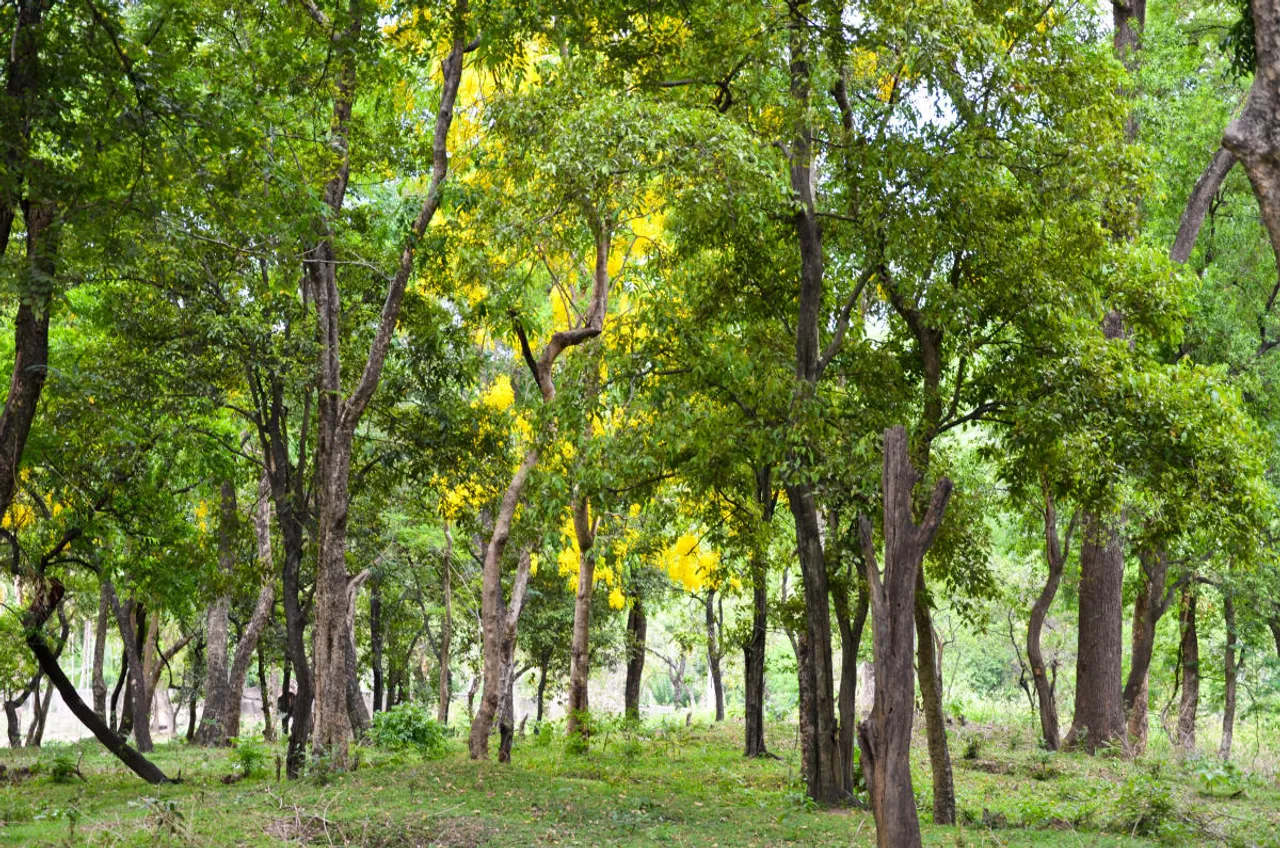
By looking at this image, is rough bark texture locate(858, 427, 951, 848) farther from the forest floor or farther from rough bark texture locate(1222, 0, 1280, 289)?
rough bark texture locate(1222, 0, 1280, 289)

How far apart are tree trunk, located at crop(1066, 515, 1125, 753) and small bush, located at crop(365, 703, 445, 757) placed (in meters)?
10.5

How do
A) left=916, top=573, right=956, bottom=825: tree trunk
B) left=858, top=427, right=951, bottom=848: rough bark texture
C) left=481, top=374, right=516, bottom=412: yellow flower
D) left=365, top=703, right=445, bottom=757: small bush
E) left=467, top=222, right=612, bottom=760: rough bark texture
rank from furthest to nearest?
left=481, top=374, right=516, bottom=412: yellow flower
left=365, top=703, right=445, bottom=757: small bush
left=467, top=222, right=612, bottom=760: rough bark texture
left=916, top=573, right=956, bottom=825: tree trunk
left=858, top=427, right=951, bottom=848: rough bark texture

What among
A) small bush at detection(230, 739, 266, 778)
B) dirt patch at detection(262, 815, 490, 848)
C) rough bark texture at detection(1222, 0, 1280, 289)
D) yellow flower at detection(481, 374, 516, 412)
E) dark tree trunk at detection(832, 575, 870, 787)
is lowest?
small bush at detection(230, 739, 266, 778)

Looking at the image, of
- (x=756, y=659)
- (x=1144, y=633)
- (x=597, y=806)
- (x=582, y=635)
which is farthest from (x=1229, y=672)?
(x=597, y=806)

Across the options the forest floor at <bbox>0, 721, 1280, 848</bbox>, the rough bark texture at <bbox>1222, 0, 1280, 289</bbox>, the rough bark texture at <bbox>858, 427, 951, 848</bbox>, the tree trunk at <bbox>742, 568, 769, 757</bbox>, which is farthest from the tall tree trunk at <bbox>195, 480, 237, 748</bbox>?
the rough bark texture at <bbox>1222, 0, 1280, 289</bbox>

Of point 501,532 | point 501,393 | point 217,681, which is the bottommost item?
point 217,681

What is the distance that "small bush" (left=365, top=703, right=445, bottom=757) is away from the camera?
16.5m

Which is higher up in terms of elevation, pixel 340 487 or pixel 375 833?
pixel 340 487

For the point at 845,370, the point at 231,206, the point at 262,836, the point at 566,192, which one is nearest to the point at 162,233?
the point at 231,206

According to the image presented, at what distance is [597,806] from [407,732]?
6.49m

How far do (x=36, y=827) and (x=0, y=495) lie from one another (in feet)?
10.4

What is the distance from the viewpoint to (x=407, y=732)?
54.5 feet

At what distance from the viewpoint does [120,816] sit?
394 inches

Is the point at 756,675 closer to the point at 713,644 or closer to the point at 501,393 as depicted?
the point at 501,393
